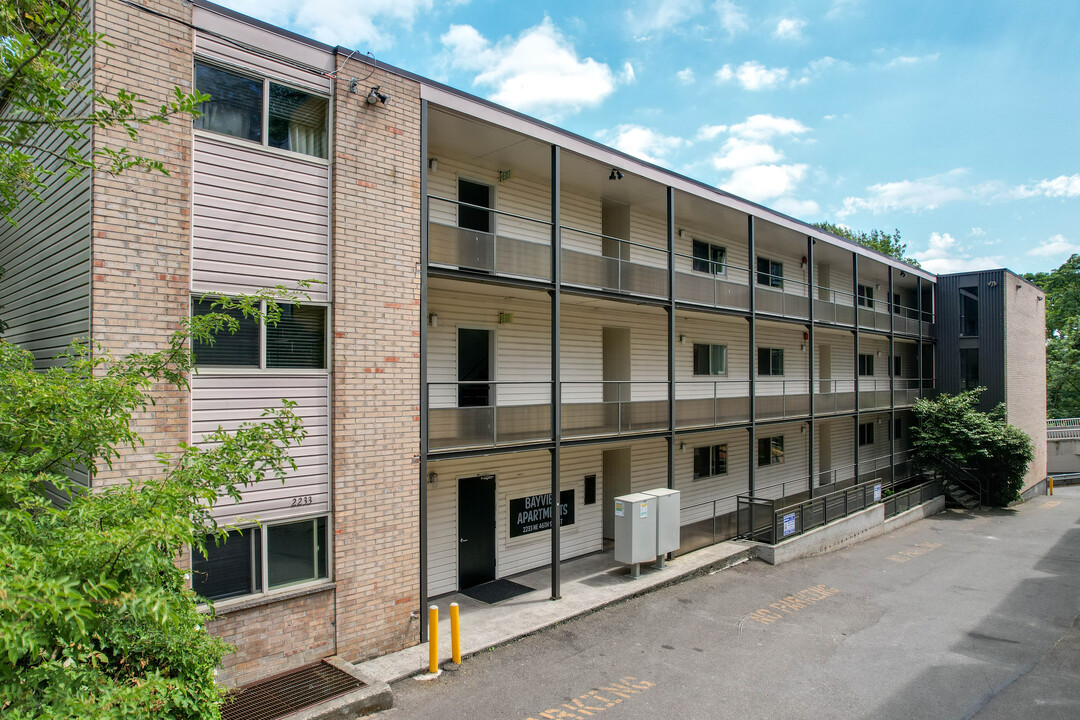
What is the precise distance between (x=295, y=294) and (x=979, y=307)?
86.3 feet

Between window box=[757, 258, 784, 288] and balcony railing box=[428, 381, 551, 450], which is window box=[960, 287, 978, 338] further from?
balcony railing box=[428, 381, 551, 450]

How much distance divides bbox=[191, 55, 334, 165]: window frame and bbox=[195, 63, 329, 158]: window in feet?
0.04

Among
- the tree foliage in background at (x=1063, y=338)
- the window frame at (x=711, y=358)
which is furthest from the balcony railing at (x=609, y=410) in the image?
the tree foliage in background at (x=1063, y=338)

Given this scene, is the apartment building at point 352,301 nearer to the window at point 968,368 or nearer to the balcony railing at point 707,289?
the balcony railing at point 707,289

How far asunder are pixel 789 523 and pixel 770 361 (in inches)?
260

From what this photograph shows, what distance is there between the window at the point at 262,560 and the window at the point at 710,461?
1145 centimetres

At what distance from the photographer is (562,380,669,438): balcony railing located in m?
12.1

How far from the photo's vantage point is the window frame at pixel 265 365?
24.4 feet

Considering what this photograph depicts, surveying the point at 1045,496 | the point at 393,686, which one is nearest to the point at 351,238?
the point at 393,686

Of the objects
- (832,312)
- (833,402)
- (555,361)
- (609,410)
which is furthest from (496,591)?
(832,312)

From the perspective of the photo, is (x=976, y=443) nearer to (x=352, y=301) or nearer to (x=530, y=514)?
(x=530, y=514)

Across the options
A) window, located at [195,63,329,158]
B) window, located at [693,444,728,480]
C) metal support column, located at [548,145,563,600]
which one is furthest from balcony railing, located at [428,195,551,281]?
window, located at [693,444,728,480]

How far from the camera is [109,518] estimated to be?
12.7 feet

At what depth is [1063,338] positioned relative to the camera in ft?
142
